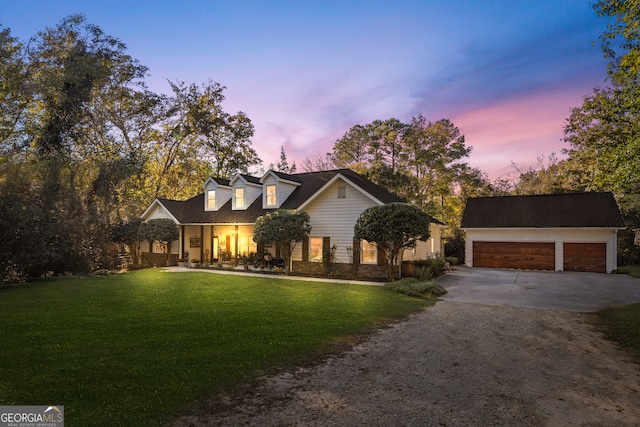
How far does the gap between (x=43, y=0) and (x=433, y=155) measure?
34157mm

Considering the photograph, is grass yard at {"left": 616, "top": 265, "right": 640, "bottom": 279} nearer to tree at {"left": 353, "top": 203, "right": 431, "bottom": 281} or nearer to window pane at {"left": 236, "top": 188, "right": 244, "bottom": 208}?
tree at {"left": 353, "top": 203, "right": 431, "bottom": 281}

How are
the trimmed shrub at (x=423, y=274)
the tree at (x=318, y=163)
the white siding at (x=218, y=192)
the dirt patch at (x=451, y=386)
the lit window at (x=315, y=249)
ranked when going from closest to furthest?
the dirt patch at (x=451, y=386), the trimmed shrub at (x=423, y=274), the lit window at (x=315, y=249), the white siding at (x=218, y=192), the tree at (x=318, y=163)

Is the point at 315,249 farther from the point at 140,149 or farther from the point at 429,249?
the point at 140,149

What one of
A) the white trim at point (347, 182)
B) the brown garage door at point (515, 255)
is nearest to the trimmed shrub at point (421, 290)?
the white trim at point (347, 182)

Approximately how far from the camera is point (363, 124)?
124 feet

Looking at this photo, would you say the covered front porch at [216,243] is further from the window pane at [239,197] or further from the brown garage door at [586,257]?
the brown garage door at [586,257]

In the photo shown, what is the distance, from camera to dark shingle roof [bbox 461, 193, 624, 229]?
22.5 metres

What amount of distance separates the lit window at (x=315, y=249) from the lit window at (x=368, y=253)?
2819mm

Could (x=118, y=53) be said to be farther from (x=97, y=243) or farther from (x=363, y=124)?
(x=363, y=124)

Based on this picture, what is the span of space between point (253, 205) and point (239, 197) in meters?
1.28

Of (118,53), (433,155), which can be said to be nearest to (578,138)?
(433,155)

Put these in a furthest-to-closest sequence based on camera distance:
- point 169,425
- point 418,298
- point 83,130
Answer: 1. point 83,130
2. point 418,298
3. point 169,425

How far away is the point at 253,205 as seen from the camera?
25188 millimetres

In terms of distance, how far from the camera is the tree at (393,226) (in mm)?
16438
